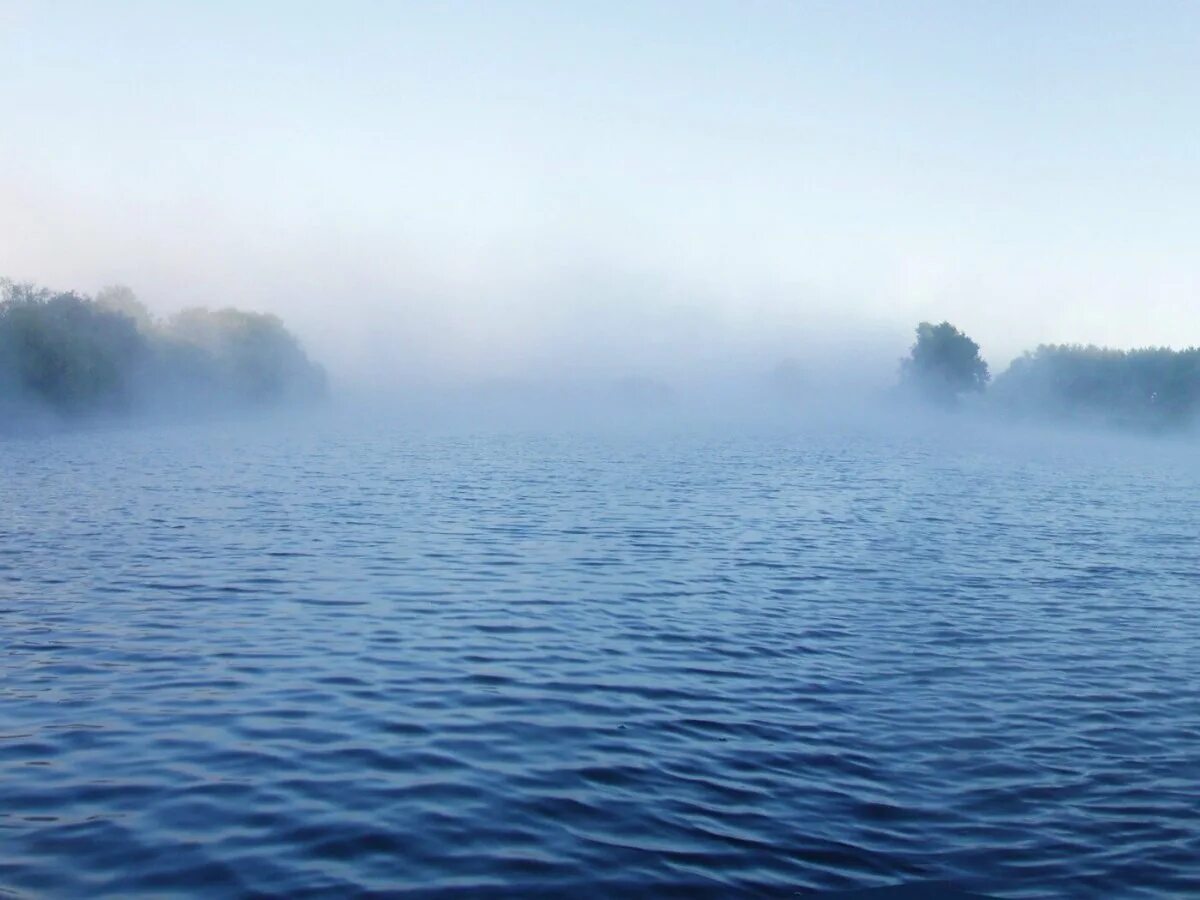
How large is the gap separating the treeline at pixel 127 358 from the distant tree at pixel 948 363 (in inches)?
3532

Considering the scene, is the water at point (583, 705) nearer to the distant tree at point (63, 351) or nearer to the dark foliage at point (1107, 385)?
the distant tree at point (63, 351)

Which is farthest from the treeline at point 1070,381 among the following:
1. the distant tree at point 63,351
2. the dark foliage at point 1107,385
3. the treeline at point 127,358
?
the distant tree at point 63,351

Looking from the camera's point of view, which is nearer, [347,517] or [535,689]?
[535,689]

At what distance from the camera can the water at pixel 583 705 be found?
27.8 ft

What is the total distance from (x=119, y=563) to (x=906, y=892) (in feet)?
54.3

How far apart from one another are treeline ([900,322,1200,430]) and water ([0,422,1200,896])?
4520 inches

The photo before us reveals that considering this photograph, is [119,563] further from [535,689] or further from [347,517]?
[535,689]

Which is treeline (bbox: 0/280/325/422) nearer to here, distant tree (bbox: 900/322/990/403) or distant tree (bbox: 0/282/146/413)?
distant tree (bbox: 0/282/146/413)

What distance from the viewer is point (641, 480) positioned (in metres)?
42.8

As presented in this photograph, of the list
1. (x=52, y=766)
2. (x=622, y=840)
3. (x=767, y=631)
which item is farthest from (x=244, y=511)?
(x=622, y=840)

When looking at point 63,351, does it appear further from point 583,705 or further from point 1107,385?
point 1107,385

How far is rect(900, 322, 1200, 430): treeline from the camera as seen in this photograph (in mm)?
130500

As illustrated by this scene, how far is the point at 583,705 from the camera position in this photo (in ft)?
41.0

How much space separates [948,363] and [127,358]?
115 metres
